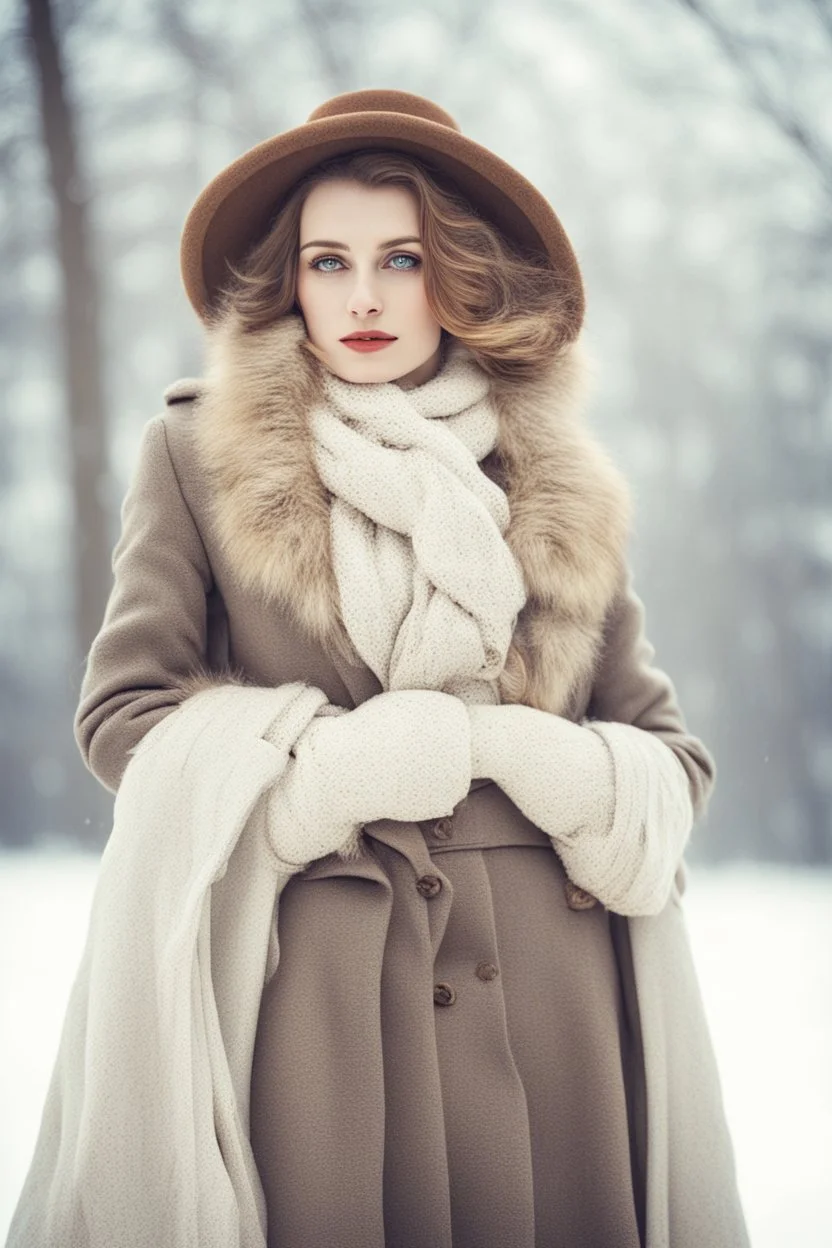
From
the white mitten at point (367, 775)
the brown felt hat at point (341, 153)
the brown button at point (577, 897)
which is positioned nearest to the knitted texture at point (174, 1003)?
the white mitten at point (367, 775)

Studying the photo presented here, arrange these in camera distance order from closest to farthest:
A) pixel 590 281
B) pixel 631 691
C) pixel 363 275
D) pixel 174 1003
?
pixel 174 1003 < pixel 363 275 < pixel 631 691 < pixel 590 281

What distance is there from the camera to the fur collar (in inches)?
57.1

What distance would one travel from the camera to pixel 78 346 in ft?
8.36

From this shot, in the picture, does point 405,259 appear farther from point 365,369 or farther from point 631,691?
point 631,691

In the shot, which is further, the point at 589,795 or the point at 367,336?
the point at 367,336

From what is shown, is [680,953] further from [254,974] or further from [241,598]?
[241,598]

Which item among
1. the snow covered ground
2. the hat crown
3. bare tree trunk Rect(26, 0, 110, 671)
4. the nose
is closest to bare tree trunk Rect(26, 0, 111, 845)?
bare tree trunk Rect(26, 0, 110, 671)

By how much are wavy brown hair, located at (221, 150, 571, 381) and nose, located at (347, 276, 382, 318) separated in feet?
0.25

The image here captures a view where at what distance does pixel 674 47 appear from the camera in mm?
2703

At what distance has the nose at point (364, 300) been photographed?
4.90ft

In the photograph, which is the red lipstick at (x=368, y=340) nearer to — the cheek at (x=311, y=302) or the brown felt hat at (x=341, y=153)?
the cheek at (x=311, y=302)

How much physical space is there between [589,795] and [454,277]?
2.19 ft

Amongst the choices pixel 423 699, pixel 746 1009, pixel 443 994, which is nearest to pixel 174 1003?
pixel 443 994

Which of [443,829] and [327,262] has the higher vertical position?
[327,262]
